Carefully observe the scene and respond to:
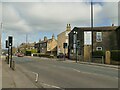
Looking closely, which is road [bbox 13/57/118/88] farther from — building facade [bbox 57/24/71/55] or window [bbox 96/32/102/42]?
building facade [bbox 57/24/71/55]

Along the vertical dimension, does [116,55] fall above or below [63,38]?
below

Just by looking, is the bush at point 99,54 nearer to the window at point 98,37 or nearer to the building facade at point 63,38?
the window at point 98,37

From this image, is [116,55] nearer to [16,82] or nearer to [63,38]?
[16,82]

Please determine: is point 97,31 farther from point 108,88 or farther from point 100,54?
point 108,88

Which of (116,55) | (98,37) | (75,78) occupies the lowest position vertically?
(75,78)

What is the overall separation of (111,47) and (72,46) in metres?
12.2

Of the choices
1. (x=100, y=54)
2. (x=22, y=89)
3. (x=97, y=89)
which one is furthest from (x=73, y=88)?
(x=100, y=54)

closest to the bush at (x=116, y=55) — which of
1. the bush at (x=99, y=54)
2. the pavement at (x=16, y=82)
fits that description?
the bush at (x=99, y=54)

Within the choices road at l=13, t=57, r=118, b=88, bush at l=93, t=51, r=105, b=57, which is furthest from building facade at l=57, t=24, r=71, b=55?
road at l=13, t=57, r=118, b=88

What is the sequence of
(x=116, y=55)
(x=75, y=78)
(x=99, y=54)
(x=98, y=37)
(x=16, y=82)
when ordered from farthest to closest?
(x=98, y=37) → (x=99, y=54) → (x=116, y=55) → (x=75, y=78) → (x=16, y=82)

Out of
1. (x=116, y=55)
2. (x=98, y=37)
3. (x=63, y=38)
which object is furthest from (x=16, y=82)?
(x=63, y=38)

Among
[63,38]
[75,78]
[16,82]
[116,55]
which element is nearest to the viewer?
[16,82]

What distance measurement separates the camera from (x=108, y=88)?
13477 millimetres

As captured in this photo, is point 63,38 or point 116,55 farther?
point 63,38
